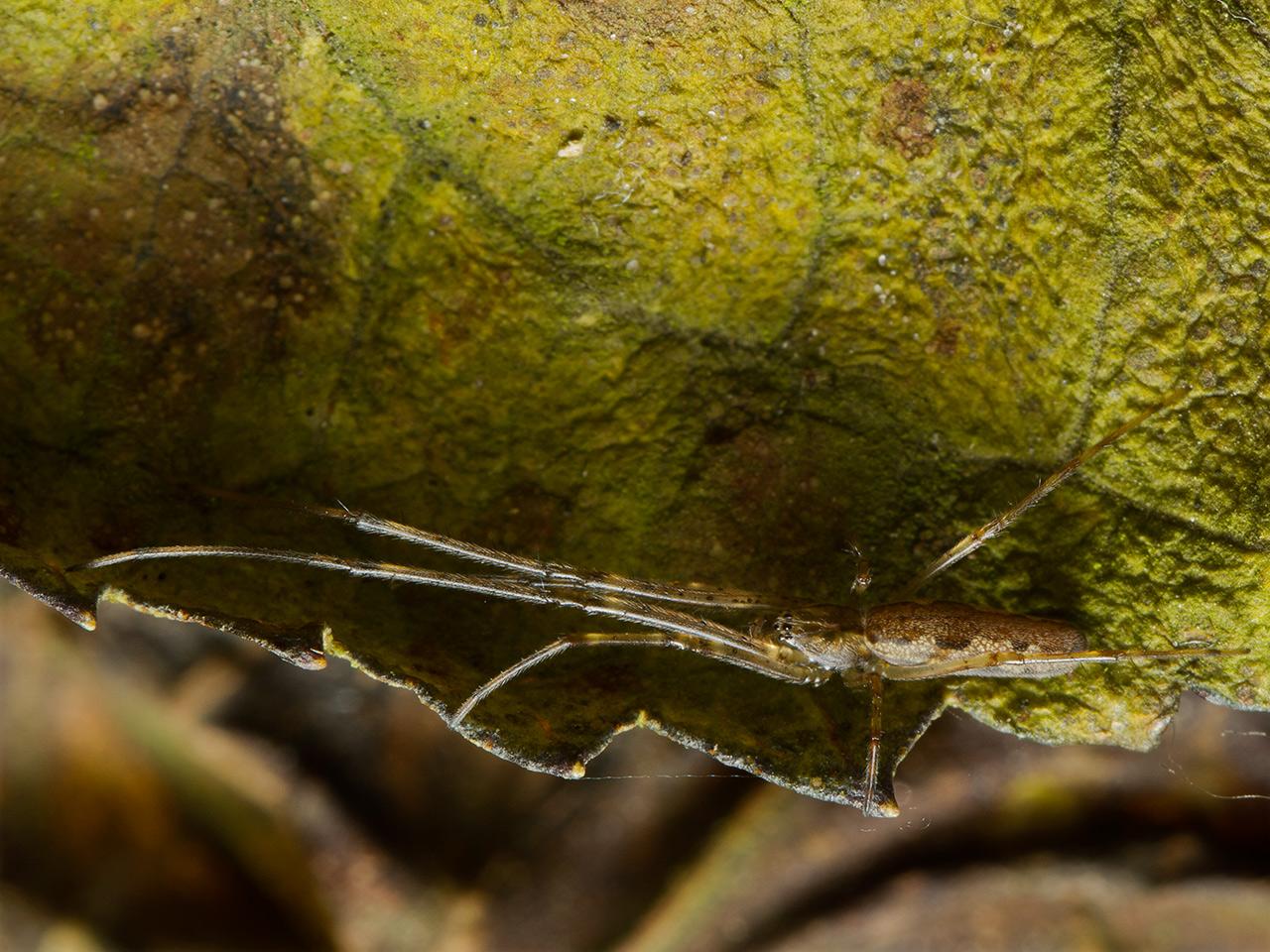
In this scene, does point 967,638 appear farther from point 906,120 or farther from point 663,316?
point 906,120

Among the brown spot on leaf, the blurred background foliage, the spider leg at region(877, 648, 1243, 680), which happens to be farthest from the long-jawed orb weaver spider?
the brown spot on leaf

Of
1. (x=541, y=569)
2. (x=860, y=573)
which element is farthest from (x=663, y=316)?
(x=860, y=573)

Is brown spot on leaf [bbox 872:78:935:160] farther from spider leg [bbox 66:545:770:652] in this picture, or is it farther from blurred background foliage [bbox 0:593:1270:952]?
blurred background foliage [bbox 0:593:1270:952]

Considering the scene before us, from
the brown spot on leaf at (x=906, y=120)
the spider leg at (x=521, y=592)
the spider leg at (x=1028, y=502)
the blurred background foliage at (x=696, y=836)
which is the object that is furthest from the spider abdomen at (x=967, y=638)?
the brown spot on leaf at (x=906, y=120)

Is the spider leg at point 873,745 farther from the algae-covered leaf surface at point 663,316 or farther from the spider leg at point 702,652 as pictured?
the spider leg at point 702,652

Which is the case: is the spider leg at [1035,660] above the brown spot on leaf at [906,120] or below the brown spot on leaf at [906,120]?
below
